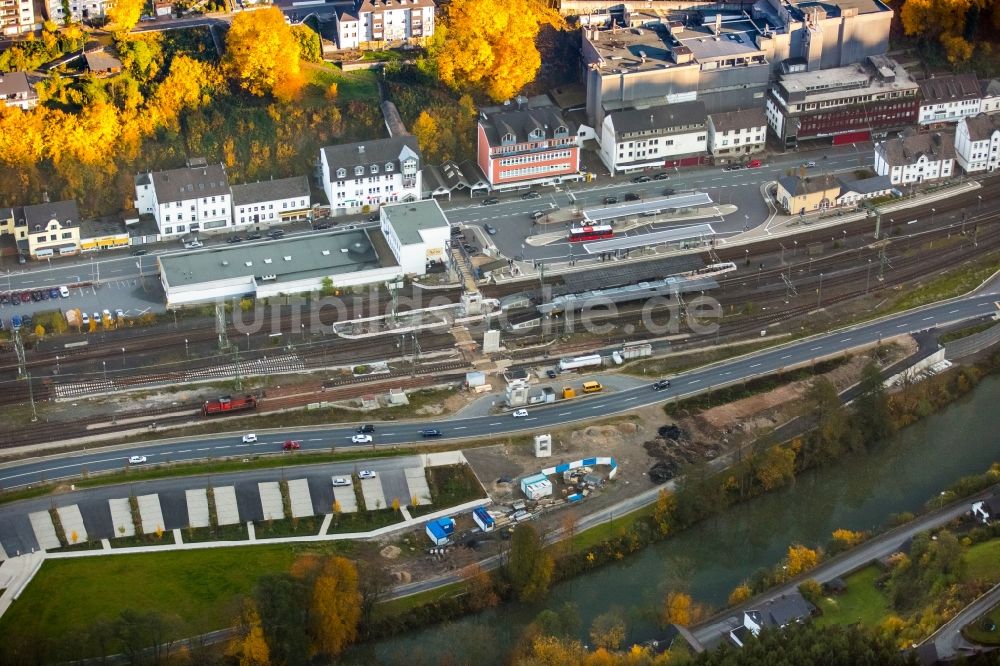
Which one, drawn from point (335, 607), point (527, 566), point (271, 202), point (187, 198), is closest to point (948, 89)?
point (271, 202)

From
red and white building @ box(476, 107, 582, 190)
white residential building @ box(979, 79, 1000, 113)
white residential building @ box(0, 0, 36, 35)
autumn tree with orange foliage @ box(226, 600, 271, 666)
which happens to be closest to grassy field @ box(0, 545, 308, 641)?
autumn tree with orange foliage @ box(226, 600, 271, 666)

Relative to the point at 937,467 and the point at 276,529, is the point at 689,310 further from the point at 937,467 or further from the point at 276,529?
the point at 276,529

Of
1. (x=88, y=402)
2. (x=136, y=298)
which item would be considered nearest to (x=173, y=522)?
(x=88, y=402)

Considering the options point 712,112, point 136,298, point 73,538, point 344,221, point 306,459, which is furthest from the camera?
point 712,112

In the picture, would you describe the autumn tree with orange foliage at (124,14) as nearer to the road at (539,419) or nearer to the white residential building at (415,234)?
the white residential building at (415,234)

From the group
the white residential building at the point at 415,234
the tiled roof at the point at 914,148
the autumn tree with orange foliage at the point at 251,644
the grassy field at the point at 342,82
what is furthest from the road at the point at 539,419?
the grassy field at the point at 342,82

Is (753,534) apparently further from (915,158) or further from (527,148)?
(915,158)
